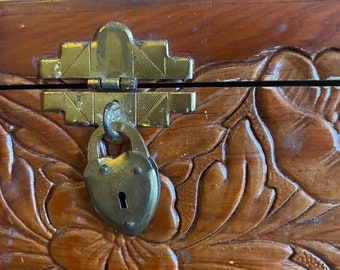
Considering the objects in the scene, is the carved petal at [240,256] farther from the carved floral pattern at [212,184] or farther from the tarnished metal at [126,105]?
the tarnished metal at [126,105]

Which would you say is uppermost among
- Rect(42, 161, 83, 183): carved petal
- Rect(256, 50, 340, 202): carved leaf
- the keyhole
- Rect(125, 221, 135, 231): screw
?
Rect(256, 50, 340, 202): carved leaf

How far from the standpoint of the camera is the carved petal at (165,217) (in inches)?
28.0

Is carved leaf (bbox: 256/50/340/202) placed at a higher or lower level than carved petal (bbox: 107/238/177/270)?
higher

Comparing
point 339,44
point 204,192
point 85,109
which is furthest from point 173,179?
point 339,44

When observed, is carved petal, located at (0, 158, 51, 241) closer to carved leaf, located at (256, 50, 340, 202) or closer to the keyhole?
the keyhole

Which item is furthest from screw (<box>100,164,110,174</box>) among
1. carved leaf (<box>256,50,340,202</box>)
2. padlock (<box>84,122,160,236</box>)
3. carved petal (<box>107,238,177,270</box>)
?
carved leaf (<box>256,50,340,202</box>)

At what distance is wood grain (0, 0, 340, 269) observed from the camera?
656 mm

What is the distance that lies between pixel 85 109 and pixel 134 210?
0.16m

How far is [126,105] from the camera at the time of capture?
710 mm

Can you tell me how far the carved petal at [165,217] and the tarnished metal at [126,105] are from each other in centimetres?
9

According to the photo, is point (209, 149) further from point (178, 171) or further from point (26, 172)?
point (26, 172)

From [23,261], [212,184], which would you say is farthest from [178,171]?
[23,261]

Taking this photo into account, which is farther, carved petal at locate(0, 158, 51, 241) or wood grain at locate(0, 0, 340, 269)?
carved petal at locate(0, 158, 51, 241)

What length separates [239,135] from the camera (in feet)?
2.23
